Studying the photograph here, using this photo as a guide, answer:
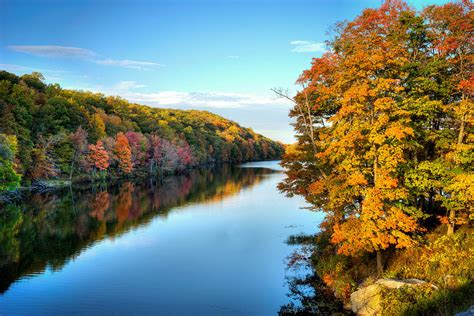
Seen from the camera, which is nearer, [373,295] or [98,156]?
[373,295]

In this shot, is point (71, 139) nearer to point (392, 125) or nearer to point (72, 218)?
point (72, 218)

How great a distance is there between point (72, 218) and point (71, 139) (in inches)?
1160

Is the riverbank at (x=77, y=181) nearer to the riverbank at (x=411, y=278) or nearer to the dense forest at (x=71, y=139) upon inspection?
the dense forest at (x=71, y=139)

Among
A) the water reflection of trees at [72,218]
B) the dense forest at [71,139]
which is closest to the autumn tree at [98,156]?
the dense forest at [71,139]

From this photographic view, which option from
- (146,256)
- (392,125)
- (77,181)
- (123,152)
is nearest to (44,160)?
(77,181)

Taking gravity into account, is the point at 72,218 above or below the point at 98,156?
below

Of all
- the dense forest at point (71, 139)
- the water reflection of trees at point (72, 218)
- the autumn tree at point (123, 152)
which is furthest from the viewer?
the autumn tree at point (123, 152)

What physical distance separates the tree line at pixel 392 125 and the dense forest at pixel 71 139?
33747 mm

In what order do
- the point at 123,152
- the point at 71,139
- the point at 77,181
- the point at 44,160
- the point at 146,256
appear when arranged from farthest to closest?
the point at 123,152, the point at 77,181, the point at 71,139, the point at 44,160, the point at 146,256

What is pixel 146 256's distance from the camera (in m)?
25.7

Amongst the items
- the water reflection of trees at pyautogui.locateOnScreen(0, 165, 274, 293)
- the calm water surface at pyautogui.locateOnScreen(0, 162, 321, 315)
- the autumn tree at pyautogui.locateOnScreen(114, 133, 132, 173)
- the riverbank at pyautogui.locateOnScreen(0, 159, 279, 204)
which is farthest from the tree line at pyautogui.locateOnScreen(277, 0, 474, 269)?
the autumn tree at pyautogui.locateOnScreen(114, 133, 132, 173)

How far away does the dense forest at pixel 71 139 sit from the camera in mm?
50688

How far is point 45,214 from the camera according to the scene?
3841 cm

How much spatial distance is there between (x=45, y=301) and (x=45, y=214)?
22.6m
